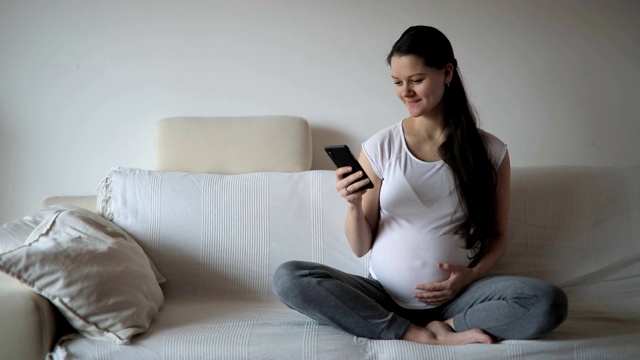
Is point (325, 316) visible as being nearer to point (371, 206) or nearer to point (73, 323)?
point (371, 206)

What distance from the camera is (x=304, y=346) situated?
52.2 inches

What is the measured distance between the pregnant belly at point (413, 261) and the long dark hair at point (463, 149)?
65 mm

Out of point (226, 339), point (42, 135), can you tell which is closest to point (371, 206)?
point (226, 339)

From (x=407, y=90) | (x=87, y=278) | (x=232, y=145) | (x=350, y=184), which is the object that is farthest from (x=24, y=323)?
(x=407, y=90)

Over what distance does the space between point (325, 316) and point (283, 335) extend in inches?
4.1

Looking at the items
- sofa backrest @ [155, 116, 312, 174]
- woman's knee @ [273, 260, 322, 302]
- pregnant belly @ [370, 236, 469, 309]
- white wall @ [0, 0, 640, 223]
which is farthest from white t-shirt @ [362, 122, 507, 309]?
white wall @ [0, 0, 640, 223]

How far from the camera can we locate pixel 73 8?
2.06 meters

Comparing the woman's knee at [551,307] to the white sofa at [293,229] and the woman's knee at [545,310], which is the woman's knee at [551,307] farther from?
the white sofa at [293,229]

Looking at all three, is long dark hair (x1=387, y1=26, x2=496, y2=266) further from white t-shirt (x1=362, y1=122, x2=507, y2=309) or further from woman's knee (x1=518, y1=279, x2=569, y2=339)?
woman's knee (x1=518, y1=279, x2=569, y2=339)

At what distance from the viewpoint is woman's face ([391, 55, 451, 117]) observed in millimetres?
1448

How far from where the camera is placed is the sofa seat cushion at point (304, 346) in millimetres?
1296

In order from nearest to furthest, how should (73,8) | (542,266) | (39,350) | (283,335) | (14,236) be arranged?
(39,350), (283,335), (14,236), (542,266), (73,8)

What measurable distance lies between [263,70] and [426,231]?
0.89 m

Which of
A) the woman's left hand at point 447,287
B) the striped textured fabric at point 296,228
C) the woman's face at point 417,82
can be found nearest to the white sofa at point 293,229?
the striped textured fabric at point 296,228
